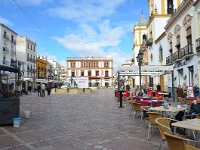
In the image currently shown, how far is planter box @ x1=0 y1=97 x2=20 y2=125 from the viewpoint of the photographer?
8258mm

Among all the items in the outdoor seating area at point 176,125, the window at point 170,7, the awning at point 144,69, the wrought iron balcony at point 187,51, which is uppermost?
the window at point 170,7

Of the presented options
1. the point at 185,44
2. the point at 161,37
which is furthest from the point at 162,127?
the point at 161,37

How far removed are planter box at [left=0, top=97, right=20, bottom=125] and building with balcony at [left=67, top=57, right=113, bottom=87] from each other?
79.3 m

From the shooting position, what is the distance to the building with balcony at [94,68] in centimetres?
8812

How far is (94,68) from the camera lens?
88.4 metres

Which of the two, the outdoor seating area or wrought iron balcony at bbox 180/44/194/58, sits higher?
wrought iron balcony at bbox 180/44/194/58

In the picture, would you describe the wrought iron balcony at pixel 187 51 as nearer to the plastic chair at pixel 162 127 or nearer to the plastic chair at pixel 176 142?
the plastic chair at pixel 162 127

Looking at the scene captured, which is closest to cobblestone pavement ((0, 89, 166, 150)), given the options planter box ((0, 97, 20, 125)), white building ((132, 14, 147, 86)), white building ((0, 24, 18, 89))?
planter box ((0, 97, 20, 125))

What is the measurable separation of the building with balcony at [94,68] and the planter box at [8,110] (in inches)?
3120

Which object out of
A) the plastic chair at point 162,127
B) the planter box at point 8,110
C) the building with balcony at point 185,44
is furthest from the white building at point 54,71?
the plastic chair at point 162,127

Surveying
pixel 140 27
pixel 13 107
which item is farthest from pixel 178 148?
pixel 140 27

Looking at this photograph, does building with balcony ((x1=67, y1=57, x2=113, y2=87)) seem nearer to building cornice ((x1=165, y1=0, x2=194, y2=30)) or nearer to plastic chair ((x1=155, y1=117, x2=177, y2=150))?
building cornice ((x1=165, y1=0, x2=194, y2=30))

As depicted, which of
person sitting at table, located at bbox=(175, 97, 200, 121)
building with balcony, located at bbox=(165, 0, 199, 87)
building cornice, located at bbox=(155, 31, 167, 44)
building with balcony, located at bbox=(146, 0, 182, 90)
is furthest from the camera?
building with balcony, located at bbox=(146, 0, 182, 90)

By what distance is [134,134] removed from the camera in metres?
6.88
